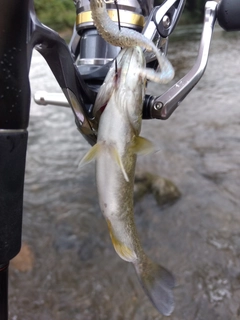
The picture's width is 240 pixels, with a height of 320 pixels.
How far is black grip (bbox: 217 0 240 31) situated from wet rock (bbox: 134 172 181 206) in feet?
3.57

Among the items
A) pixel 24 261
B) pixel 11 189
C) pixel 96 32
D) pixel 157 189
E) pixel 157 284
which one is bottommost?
pixel 24 261

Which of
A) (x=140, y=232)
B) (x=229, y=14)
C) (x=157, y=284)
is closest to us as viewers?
(x=157, y=284)

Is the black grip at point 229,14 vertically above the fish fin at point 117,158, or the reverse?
the black grip at point 229,14

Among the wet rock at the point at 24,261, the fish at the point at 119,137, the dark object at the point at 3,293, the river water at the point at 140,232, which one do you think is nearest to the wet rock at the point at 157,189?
the river water at the point at 140,232

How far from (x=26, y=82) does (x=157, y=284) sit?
44 cm

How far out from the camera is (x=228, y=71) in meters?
4.18

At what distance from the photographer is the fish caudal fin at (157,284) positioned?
73 cm

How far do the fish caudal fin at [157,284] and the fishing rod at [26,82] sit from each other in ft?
0.85

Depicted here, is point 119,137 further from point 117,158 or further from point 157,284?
point 157,284

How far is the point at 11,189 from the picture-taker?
0.54 metres

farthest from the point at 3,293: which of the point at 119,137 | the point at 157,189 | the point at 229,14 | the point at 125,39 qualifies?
the point at 157,189

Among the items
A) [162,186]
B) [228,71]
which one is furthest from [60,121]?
[228,71]

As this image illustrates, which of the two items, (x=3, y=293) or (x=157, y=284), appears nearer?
(x=3, y=293)

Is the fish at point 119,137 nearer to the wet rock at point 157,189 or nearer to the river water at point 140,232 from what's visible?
the river water at point 140,232
